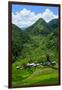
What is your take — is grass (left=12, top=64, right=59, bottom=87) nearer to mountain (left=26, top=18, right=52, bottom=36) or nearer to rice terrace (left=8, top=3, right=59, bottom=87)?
rice terrace (left=8, top=3, right=59, bottom=87)

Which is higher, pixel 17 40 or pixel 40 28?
pixel 40 28

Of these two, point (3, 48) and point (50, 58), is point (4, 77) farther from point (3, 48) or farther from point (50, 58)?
point (50, 58)

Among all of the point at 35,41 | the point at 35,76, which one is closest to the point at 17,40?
the point at 35,41

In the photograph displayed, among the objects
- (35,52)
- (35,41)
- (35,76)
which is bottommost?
(35,76)

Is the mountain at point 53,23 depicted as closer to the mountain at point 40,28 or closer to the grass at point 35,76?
the mountain at point 40,28

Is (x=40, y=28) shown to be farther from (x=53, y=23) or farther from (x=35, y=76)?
(x=35, y=76)

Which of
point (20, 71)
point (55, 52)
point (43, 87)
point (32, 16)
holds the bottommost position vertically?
point (43, 87)

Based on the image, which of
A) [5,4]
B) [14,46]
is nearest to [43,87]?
[14,46]
